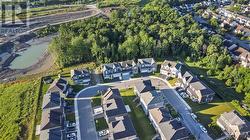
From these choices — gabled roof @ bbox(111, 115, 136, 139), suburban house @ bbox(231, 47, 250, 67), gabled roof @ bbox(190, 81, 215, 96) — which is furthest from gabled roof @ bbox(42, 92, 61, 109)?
suburban house @ bbox(231, 47, 250, 67)

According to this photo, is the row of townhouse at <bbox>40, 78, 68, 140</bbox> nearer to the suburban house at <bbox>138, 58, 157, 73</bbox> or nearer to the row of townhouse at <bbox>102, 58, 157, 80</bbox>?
the row of townhouse at <bbox>102, 58, 157, 80</bbox>

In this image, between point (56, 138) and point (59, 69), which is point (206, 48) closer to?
point (59, 69)

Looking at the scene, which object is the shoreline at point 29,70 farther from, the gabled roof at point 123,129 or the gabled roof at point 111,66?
the gabled roof at point 123,129

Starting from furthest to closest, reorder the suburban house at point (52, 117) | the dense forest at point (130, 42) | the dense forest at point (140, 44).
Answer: the dense forest at point (130, 42) < the dense forest at point (140, 44) < the suburban house at point (52, 117)

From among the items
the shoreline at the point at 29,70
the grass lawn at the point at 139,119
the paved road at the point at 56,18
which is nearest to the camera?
the grass lawn at the point at 139,119

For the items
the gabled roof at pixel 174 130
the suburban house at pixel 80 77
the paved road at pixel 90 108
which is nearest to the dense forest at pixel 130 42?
the suburban house at pixel 80 77

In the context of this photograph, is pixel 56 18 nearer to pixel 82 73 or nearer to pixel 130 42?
pixel 130 42

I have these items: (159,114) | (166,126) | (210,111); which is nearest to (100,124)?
(159,114)

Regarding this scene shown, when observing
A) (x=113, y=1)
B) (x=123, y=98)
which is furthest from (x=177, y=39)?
(x=113, y=1)
